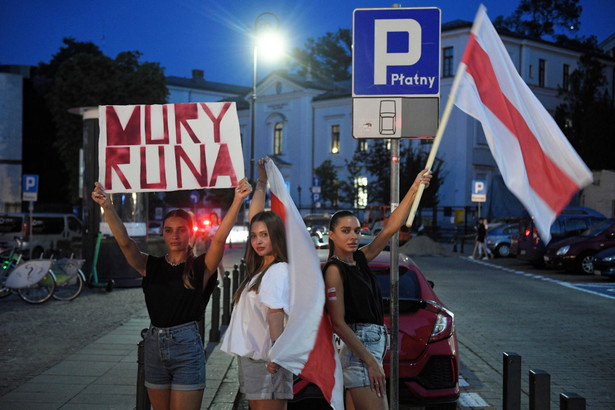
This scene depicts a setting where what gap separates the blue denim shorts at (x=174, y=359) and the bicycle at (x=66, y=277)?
10.5 metres

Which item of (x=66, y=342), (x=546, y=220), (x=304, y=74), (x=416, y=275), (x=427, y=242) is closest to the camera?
(x=546, y=220)

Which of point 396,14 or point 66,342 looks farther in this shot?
point 66,342

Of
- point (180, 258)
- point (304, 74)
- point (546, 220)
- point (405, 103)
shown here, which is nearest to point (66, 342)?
point (180, 258)

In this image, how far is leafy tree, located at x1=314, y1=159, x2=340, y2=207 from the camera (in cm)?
5725

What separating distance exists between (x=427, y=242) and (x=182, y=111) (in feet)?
105

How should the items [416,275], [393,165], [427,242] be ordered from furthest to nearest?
1. [427,242]
2. [416,275]
3. [393,165]

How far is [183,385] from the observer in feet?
13.6

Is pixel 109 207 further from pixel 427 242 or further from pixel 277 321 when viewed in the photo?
pixel 427 242

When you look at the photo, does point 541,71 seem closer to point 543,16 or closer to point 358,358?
point 543,16

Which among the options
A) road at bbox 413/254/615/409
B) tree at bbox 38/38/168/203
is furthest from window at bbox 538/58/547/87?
road at bbox 413/254/615/409

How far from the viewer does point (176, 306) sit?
4.24 meters

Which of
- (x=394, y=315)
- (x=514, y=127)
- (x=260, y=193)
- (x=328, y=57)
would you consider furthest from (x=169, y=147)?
(x=328, y=57)

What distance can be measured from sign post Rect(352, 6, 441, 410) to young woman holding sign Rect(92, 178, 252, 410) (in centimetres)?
114

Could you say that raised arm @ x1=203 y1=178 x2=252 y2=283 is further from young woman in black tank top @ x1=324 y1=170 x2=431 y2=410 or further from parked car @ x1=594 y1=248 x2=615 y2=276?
parked car @ x1=594 y1=248 x2=615 y2=276
